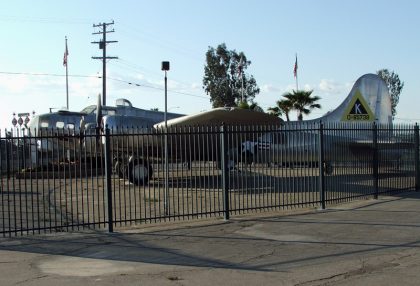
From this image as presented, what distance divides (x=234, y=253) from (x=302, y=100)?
1592 inches

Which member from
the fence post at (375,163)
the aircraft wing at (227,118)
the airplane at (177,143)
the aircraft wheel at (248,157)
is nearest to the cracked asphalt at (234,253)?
the aircraft wheel at (248,157)

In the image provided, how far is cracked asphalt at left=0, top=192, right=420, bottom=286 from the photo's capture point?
276 inches

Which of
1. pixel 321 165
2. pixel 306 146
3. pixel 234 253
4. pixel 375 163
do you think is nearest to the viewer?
pixel 234 253

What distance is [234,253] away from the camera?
846 cm

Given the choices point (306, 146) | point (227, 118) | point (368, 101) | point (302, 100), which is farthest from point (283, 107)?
point (306, 146)

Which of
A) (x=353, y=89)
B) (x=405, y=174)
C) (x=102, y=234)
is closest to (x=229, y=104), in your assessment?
(x=353, y=89)

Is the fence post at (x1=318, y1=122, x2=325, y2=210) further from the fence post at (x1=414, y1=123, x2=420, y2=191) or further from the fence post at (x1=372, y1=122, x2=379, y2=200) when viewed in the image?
the fence post at (x1=414, y1=123, x2=420, y2=191)

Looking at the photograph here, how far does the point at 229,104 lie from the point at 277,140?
58.5 m

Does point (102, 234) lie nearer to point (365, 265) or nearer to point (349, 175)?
point (365, 265)

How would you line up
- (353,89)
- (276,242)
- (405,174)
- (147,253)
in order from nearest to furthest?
(147,253)
(276,242)
(405,174)
(353,89)

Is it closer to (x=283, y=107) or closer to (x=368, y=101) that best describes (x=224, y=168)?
(x=368, y=101)

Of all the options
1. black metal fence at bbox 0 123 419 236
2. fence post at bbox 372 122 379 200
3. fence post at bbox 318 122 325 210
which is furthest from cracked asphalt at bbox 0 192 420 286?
fence post at bbox 372 122 379 200

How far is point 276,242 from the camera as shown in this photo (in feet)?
30.4

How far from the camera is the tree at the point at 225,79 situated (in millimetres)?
73188
